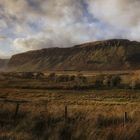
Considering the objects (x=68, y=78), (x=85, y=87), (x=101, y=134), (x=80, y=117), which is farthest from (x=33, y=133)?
(x=68, y=78)

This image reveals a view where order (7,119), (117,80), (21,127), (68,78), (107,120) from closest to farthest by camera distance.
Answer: (21,127) < (107,120) < (7,119) < (117,80) < (68,78)

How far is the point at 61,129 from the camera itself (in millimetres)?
11461

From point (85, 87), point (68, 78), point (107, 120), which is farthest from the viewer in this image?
point (68, 78)

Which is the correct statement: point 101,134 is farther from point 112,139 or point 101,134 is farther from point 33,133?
point 33,133

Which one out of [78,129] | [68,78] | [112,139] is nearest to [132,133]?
[112,139]

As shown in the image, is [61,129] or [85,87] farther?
[85,87]

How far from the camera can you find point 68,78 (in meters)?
82.8

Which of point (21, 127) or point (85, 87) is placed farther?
point (85, 87)

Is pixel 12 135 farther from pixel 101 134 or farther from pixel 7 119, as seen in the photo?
pixel 7 119

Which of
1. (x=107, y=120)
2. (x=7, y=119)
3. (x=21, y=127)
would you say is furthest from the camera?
(x=7, y=119)

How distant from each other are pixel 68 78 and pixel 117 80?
20.5m

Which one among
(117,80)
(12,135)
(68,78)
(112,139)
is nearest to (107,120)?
(112,139)

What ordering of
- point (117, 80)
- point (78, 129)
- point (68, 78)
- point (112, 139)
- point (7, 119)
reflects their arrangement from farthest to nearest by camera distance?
1. point (68, 78)
2. point (117, 80)
3. point (7, 119)
4. point (78, 129)
5. point (112, 139)

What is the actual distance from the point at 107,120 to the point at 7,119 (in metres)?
4.36
